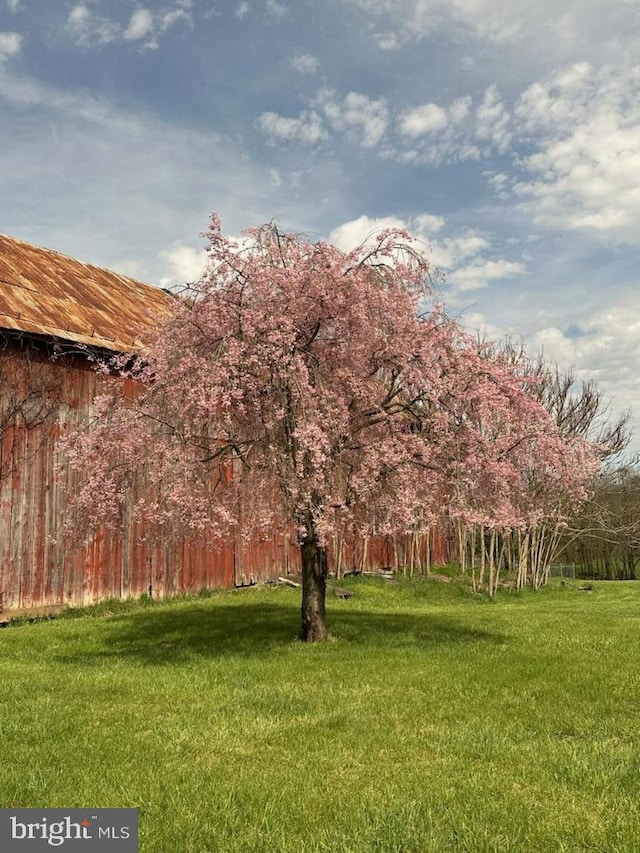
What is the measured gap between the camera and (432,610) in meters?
17.9

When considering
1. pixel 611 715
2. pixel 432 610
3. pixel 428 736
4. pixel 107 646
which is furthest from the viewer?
pixel 432 610

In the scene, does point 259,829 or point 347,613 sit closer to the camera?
point 259,829

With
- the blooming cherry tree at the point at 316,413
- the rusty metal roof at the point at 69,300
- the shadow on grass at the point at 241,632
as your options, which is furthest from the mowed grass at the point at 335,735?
the rusty metal roof at the point at 69,300

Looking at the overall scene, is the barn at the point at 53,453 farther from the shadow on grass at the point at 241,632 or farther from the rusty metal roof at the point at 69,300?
the shadow on grass at the point at 241,632

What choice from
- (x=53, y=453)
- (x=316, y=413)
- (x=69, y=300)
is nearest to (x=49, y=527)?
(x=53, y=453)

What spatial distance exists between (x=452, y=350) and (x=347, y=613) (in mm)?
7413

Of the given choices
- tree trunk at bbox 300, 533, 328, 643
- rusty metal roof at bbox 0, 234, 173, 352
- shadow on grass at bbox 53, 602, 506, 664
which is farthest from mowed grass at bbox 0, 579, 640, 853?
rusty metal roof at bbox 0, 234, 173, 352

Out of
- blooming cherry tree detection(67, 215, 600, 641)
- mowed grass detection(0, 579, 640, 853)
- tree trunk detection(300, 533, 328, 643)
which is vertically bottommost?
mowed grass detection(0, 579, 640, 853)

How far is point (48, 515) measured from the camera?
1568cm

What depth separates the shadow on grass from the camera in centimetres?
1125

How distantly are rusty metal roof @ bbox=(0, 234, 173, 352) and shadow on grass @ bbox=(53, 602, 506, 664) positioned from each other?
18.4 feet

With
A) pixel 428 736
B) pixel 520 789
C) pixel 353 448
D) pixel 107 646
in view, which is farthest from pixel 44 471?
pixel 520 789

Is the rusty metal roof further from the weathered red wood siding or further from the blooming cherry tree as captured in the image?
the blooming cherry tree

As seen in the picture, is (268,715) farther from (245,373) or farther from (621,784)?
(245,373)
